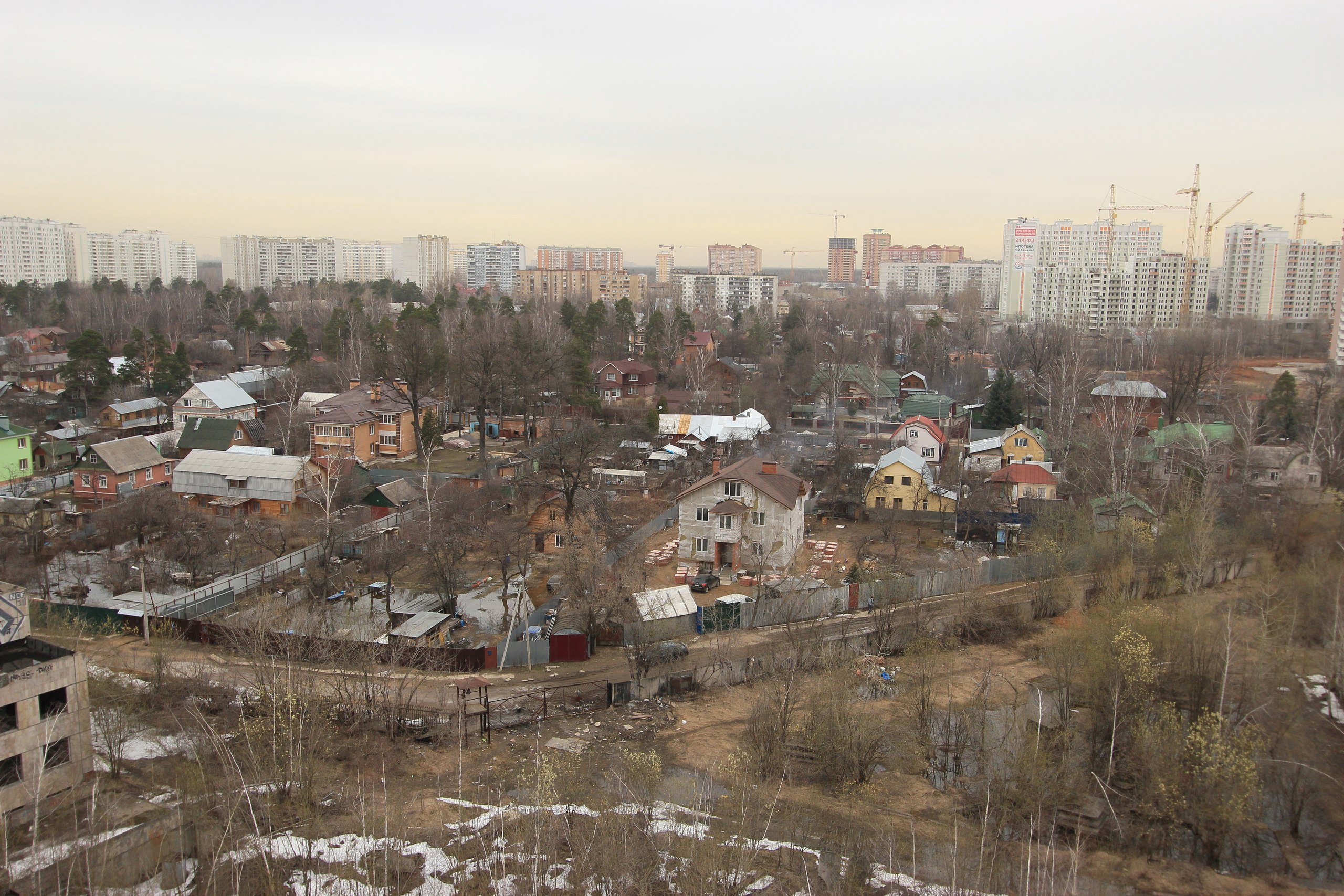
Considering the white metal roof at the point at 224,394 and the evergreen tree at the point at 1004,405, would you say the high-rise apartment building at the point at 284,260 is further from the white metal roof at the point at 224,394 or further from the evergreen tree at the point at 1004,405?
the evergreen tree at the point at 1004,405

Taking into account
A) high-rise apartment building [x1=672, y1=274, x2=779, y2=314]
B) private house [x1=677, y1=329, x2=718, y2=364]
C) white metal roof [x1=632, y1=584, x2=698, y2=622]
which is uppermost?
high-rise apartment building [x1=672, y1=274, x2=779, y2=314]

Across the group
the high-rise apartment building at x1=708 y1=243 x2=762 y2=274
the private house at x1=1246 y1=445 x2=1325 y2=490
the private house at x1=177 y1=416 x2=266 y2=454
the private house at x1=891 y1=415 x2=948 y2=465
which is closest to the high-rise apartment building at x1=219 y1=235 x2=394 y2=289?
the high-rise apartment building at x1=708 y1=243 x2=762 y2=274

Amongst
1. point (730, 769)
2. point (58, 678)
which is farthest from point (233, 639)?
point (730, 769)

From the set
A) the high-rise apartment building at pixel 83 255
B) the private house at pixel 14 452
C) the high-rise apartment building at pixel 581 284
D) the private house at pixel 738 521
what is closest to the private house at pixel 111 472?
the private house at pixel 14 452

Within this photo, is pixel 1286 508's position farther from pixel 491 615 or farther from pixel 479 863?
pixel 479 863

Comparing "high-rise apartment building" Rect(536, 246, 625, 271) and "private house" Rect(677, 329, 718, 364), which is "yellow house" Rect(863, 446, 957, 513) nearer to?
"private house" Rect(677, 329, 718, 364)

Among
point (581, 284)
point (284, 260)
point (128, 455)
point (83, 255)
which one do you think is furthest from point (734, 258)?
point (128, 455)

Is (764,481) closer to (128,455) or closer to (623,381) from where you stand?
(128,455)
